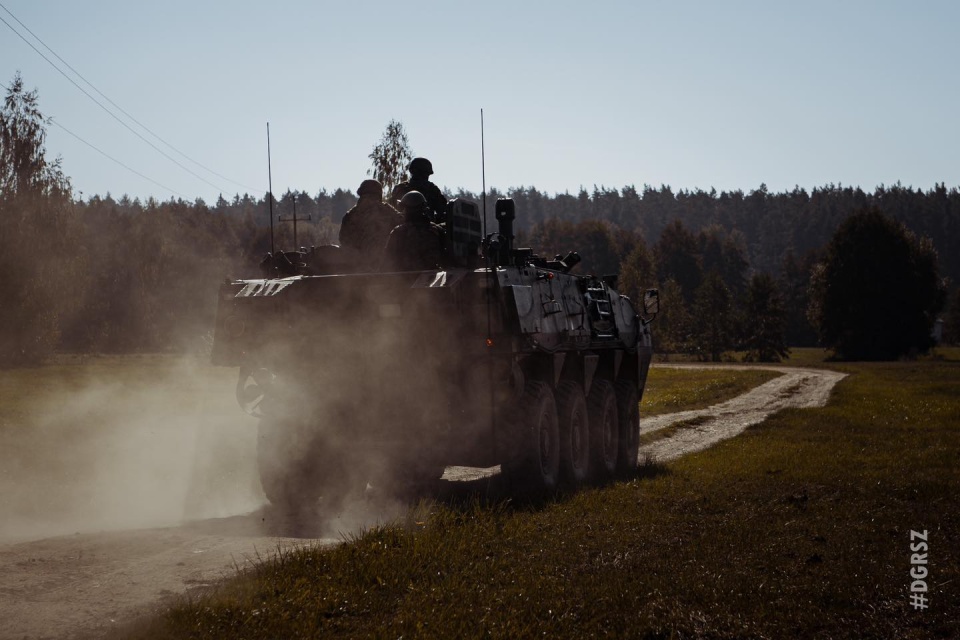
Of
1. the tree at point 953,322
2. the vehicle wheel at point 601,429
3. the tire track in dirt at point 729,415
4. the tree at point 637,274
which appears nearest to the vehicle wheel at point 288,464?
the vehicle wheel at point 601,429

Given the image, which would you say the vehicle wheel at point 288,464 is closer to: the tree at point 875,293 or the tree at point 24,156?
the tree at point 24,156

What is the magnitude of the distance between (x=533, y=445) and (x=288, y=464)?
259cm

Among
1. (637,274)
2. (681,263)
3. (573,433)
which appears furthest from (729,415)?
(681,263)

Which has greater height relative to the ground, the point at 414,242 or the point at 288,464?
the point at 414,242

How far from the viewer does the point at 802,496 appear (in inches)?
446

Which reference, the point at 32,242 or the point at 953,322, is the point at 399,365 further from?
the point at 953,322

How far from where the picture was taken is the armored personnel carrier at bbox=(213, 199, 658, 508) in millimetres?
10961

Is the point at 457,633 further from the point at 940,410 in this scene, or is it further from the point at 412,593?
the point at 940,410

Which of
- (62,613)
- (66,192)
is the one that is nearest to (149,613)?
→ (62,613)

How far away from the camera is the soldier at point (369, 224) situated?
12508 mm

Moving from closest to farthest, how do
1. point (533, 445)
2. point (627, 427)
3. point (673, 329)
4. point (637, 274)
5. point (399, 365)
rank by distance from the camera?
point (399, 365)
point (533, 445)
point (627, 427)
point (673, 329)
point (637, 274)

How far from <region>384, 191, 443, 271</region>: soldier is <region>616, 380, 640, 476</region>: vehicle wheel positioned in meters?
4.73

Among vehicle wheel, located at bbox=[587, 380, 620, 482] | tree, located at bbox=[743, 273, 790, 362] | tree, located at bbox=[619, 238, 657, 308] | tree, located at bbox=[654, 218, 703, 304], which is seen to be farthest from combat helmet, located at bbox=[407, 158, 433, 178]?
tree, located at bbox=[654, 218, 703, 304]

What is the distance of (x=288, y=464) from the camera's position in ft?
37.8
